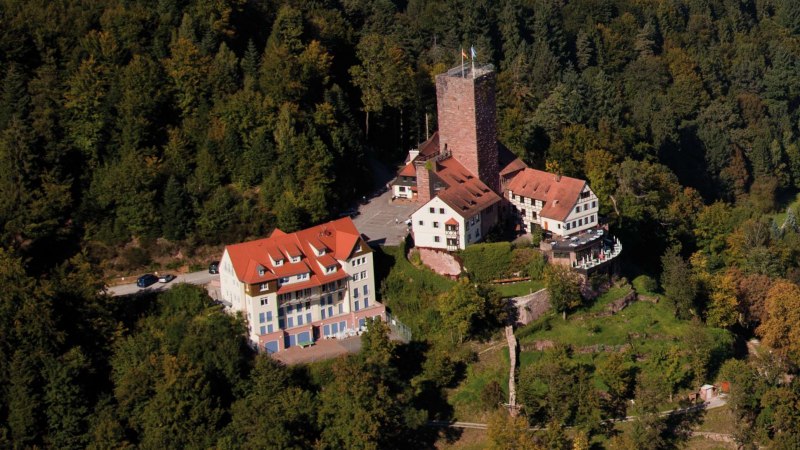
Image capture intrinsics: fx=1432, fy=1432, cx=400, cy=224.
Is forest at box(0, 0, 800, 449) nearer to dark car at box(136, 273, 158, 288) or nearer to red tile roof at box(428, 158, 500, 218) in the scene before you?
dark car at box(136, 273, 158, 288)

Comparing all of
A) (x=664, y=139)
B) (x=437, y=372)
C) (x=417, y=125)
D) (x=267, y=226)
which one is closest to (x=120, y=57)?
(x=267, y=226)

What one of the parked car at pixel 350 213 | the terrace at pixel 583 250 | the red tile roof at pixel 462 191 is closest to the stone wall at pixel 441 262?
the red tile roof at pixel 462 191

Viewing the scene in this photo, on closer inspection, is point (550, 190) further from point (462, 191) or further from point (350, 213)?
point (350, 213)

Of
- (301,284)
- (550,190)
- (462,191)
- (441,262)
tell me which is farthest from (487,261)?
(301,284)

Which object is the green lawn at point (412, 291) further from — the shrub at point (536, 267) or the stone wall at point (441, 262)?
the shrub at point (536, 267)

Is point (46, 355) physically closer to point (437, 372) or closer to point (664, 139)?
point (437, 372)

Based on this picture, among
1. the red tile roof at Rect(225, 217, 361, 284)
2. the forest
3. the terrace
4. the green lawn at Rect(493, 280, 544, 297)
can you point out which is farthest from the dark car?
the terrace
